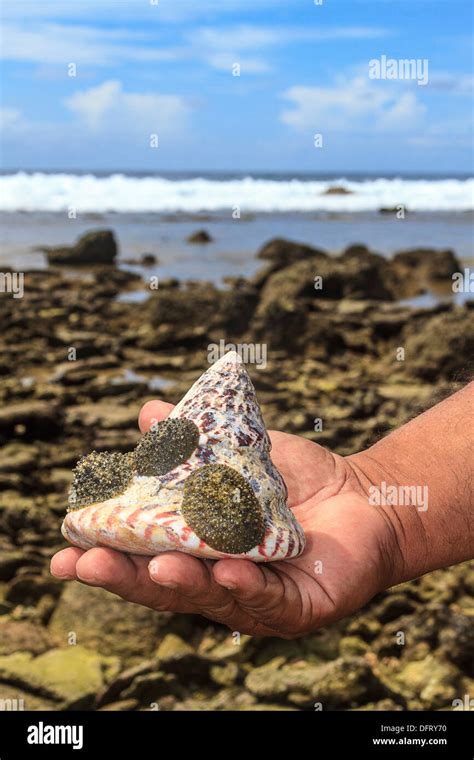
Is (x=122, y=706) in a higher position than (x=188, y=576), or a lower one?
lower

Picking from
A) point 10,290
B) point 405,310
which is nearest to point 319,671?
point 405,310

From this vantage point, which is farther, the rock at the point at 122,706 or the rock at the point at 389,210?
the rock at the point at 389,210

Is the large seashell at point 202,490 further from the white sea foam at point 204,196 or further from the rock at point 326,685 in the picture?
the white sea foam at point 204,196

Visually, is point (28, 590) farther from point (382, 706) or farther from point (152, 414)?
point (152, 414)

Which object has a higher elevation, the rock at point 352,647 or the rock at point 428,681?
the rock at point 352,647

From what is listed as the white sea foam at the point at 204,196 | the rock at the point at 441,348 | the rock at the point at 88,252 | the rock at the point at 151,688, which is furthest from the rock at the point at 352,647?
the white sea foam at the point at 204,196

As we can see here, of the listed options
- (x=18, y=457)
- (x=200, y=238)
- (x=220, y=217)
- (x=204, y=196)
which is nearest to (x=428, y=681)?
(x=18, y=457)

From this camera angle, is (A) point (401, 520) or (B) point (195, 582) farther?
(A) point (401, 520)
